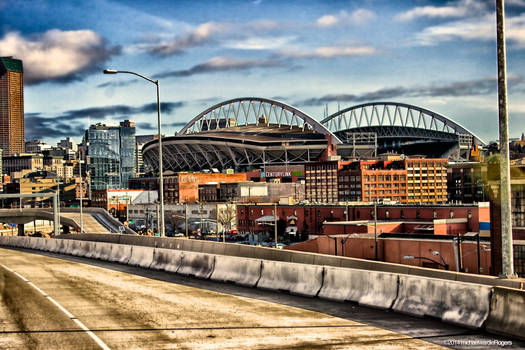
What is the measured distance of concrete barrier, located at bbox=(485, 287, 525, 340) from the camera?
1359 cm

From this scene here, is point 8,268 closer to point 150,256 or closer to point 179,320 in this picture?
point 150,256

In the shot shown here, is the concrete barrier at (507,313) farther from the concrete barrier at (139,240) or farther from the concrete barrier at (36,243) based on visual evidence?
the concrete barrier at (36,243)

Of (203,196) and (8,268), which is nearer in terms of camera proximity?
(8,268)

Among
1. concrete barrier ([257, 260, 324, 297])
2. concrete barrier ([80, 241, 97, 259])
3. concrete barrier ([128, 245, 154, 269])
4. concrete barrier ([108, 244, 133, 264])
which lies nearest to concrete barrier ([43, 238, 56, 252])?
concrete barrier ([80, 241, 97, 259])

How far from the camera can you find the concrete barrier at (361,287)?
683 inches

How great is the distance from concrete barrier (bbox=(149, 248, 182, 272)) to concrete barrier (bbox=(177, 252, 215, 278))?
464 mm

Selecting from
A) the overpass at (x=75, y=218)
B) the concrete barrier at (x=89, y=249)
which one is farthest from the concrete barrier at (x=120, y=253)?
the overpass at (x=75, y=218)

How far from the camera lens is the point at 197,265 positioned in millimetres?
25875

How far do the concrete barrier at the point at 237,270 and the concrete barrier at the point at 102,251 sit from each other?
37.7ft

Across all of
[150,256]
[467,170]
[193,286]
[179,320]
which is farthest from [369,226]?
[467,170]

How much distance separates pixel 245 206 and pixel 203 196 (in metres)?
48.0

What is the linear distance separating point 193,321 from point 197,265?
9.79m

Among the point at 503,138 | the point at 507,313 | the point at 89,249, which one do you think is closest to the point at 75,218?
the point at 89,249

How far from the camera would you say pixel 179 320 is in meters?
16.3
